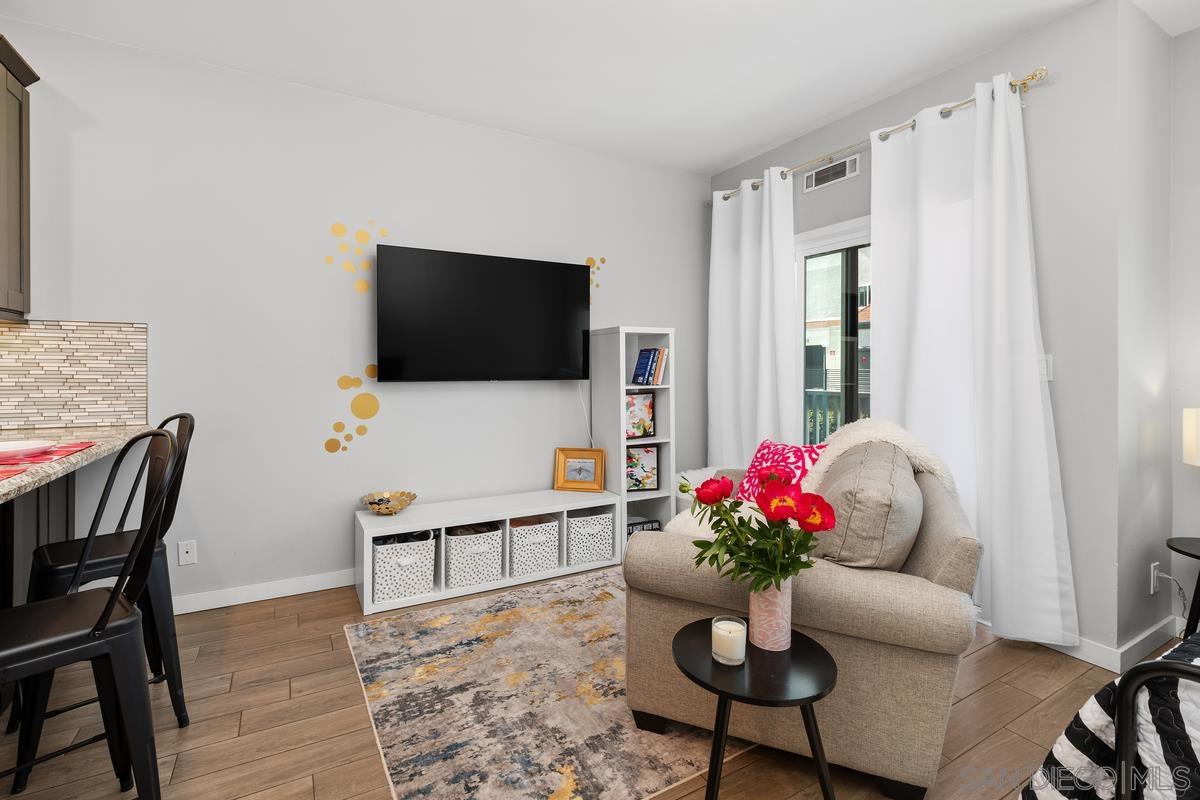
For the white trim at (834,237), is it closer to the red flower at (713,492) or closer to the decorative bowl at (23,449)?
the red flower at (713,492)

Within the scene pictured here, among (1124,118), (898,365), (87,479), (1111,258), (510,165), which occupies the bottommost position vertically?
(87,479)

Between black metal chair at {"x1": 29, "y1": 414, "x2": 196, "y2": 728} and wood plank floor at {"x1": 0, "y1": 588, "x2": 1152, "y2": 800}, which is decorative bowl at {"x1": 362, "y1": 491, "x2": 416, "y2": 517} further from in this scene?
black metal chair at {"x1": 29, "y1": 414, "x2": 196, "y2": 728}

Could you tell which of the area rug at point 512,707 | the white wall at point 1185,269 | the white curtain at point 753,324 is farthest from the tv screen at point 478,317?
the white wall at point 1185,269

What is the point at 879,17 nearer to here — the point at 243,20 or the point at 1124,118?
the point at 1124,118

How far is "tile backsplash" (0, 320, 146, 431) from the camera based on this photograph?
2471 mm

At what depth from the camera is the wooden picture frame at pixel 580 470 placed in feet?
12.1

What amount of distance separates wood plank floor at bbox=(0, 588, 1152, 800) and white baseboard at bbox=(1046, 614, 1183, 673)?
47 mm

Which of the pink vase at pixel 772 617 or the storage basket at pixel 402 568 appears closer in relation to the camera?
the pink vase at pixel 772 617

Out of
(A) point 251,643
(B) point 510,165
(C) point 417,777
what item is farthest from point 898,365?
(A) point 251,643

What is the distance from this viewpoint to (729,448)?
409 centimetres

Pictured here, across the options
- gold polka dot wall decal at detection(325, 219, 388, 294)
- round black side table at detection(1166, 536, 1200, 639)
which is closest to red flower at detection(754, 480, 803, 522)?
round black side table at detection(1166, 536, 1200, 639)

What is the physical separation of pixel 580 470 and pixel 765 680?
7.92 feet

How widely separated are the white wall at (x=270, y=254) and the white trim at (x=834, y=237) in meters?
1.39

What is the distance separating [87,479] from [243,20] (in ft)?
6.84
